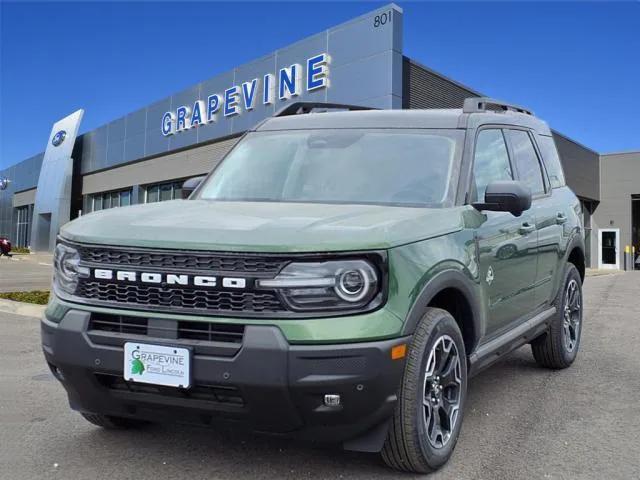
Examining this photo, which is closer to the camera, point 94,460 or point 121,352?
point 121,352

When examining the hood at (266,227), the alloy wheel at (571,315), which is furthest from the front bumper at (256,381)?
the alloy wheel at (571,315)

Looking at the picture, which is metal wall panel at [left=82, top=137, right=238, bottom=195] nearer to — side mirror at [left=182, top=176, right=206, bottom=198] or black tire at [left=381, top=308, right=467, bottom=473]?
side mirror at [left=182, top=176, right=206, bottom=198]

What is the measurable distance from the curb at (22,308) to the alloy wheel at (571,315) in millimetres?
6932


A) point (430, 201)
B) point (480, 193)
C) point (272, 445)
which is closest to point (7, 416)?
point (272, 445)

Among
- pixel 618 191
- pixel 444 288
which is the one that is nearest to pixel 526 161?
pixel 444 288

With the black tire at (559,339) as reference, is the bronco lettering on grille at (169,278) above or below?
above

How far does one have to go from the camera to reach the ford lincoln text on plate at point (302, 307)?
2590 millimetres

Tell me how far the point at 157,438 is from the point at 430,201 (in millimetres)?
2109

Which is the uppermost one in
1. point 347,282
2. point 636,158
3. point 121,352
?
point 636,158

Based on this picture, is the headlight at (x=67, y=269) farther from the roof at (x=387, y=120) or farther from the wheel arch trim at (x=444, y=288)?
the roof at (x=387, y=120)

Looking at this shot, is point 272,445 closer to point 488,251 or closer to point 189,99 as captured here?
point 488,251

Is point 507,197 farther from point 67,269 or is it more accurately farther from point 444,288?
point 67,269

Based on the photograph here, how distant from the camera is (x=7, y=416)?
13.6 feet

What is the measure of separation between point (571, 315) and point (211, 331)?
13.5ft
